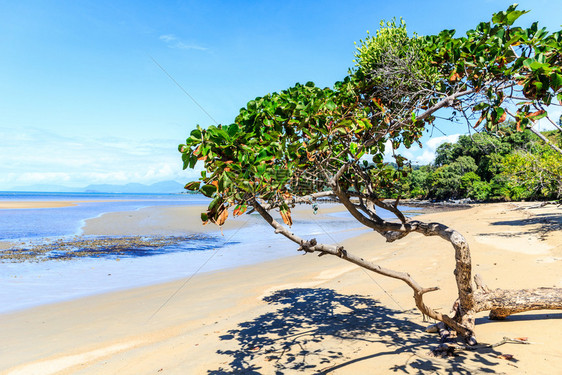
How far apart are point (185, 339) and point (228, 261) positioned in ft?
31.4

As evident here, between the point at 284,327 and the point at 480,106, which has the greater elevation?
the point at 480,106

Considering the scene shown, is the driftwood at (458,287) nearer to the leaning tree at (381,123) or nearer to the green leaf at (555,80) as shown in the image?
the leaning tree at (381,123)

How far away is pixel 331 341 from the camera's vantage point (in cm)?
593

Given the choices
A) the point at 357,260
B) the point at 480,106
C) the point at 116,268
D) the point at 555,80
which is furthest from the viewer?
the point at 116,268

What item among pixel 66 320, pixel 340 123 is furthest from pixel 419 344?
pixel 66 320

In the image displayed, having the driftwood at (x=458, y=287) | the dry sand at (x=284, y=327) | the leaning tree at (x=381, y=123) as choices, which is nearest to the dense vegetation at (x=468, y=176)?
the dry sand at (x=284, y=327)

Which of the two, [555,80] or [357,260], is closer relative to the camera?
[555,80]

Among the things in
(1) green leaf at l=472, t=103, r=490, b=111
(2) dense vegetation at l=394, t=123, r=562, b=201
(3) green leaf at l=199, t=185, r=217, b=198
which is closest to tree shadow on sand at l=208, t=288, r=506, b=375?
(1) green leaf at l=472, t=103, r=490, b=111

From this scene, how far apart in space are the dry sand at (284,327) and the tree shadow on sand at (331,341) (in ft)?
0.07

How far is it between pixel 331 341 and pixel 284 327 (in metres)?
1.39

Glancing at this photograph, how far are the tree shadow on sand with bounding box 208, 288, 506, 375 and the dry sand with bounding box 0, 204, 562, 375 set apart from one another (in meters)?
0.02

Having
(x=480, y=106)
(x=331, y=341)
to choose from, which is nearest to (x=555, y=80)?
(x=480, y=106)

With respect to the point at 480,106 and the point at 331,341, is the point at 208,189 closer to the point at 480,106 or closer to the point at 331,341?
the point at 480,106

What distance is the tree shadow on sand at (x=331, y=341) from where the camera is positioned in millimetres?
4660
